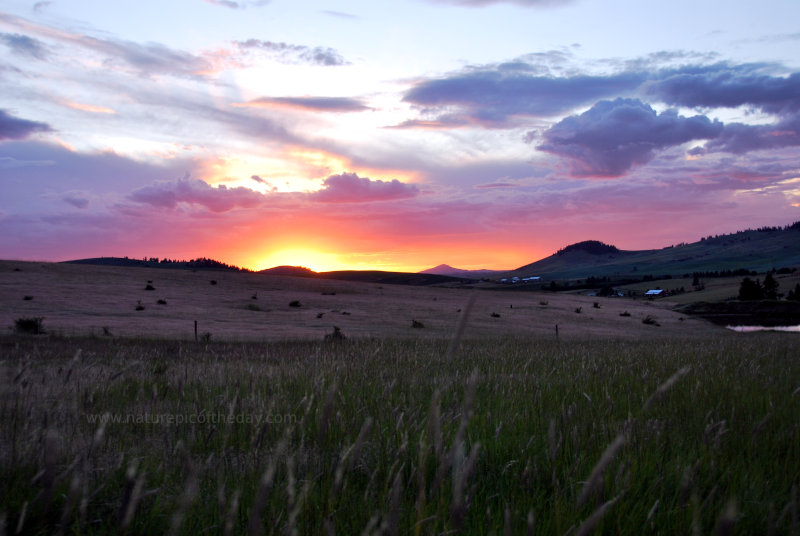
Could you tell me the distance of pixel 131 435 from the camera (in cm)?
355

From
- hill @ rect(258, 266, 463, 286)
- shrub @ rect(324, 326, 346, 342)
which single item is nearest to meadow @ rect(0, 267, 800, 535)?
shrub @ rect(324, 326, 346, 342)

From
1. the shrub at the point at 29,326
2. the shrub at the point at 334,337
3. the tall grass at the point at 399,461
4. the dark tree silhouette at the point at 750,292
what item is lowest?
the dark tree silhouette at the point at 750,292

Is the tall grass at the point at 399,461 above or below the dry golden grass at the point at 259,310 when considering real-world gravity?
above

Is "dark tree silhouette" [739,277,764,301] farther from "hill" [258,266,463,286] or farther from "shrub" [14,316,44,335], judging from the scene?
"shrub" [14,316,44,335]

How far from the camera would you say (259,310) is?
44188 millimetres

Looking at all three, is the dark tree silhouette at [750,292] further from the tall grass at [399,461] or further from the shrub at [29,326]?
the tall grass at [399,461]

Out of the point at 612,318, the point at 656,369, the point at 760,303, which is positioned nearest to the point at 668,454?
the point at 656,369

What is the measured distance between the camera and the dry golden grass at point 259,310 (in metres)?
29.3

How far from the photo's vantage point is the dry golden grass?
29.3 meters

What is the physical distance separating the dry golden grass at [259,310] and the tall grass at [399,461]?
58.1ft

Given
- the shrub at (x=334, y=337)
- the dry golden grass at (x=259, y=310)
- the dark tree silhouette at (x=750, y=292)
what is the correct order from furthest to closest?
the dark tree silhouette at (x=750, y=292) → the dry golden grass at (x=259, y=310) → the shrub at (x=334, y=337)

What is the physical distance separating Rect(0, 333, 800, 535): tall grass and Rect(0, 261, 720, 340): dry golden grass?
698 inches

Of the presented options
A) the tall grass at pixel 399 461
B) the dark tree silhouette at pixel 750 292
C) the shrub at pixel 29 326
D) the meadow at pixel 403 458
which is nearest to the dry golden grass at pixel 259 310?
the shrub at pixel 29 326

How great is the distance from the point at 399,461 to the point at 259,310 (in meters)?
43.0
